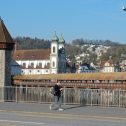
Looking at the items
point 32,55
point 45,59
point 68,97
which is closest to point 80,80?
point 68,97

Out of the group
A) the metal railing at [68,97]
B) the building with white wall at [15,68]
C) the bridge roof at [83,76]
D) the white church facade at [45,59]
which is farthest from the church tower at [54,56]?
the metal railing at [68,97]

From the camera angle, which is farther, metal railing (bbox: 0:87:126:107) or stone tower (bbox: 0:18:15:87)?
stone tower (bbox: 0:18:15:87)

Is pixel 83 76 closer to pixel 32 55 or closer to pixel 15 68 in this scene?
pixel 15 68

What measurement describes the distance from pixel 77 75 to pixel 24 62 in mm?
69969

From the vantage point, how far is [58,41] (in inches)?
5344

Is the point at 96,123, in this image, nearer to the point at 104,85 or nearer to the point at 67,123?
the point at 67,123

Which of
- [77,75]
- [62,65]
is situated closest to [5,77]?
[77,75]

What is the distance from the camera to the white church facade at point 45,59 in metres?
124

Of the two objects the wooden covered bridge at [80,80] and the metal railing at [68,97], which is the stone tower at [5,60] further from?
the wooden covered bridge at [80,80]

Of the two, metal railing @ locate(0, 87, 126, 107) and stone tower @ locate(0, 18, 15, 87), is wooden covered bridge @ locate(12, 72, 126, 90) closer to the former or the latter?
A: metal railing @ locate(0, 87, 126, 107)

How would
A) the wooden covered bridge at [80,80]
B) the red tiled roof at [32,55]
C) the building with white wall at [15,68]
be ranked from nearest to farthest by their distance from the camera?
1. the wooden covered bridge at [80,80]
2. the building with white wall at [15,68]
3. the red tiled roof at [32,55]

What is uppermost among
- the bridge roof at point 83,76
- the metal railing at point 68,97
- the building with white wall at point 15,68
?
the building with white wall at point 15,68

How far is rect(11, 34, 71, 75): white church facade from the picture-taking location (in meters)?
124

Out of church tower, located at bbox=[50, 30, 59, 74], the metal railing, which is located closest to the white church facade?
church tower, located at bbox=[50, 30, 59, 74]
